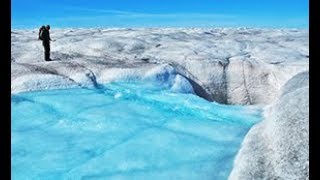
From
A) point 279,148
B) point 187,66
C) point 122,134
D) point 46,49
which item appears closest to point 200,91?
point 187,66

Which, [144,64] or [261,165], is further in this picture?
[144,64]

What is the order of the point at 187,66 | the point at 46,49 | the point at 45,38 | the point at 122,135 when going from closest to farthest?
the point at 122,135 → the point at 45,38 → the point at 46,49 → the point at 187,66

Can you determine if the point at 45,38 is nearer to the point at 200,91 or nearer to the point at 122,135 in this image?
the point at 200,91

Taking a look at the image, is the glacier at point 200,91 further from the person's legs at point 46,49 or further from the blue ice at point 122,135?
the person's legs at point 46,49

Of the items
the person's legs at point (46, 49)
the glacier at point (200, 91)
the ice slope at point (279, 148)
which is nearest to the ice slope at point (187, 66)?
the glacier at point (200, 91)
